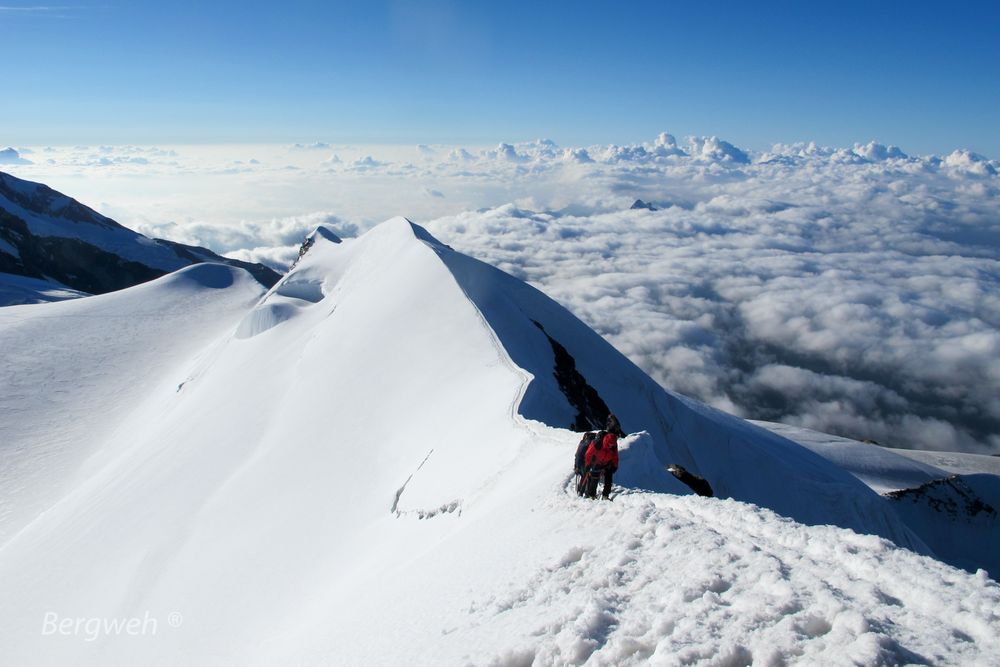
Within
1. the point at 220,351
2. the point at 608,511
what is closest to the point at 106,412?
the point at 220,351

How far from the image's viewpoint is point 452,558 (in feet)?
36.6

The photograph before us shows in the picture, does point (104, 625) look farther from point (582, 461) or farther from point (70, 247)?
point (70, 247)

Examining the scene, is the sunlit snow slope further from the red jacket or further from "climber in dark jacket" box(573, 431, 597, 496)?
the red jacket

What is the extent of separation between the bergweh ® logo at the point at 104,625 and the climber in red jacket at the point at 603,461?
40.0 ft

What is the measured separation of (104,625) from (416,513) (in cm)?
1000

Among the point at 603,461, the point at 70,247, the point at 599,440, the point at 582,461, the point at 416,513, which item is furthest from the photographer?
the point at 70,247

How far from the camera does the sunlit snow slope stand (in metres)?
6.79

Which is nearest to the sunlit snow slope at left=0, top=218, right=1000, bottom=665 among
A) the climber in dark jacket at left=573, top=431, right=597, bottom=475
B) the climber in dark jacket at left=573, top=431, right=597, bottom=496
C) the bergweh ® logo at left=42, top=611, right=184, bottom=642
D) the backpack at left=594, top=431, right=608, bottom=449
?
the bergweh ® logo at left=42, top=611, right=184, bottom=642

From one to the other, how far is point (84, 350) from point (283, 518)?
139 ft

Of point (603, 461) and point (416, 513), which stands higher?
point (603, 461)

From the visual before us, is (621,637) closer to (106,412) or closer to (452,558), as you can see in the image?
(452,558)

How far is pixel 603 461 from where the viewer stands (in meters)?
10.5

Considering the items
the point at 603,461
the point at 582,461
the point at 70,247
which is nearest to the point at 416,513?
the point at 582,461

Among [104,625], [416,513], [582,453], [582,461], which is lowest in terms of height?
[104,625]
